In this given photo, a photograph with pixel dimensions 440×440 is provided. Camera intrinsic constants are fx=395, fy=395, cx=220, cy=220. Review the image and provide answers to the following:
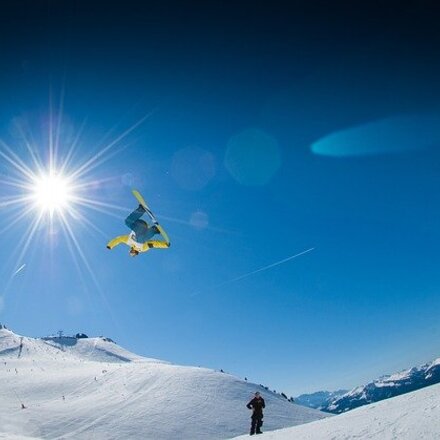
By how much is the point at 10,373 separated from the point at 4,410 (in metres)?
20.3

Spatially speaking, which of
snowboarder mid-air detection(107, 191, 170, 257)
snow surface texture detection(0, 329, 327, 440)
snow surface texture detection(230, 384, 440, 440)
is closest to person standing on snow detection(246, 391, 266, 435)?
snow surface texture detection(230, 384, 440, 440)

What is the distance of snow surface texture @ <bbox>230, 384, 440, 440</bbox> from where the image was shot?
8.75 meters

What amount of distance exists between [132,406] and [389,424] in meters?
23.4

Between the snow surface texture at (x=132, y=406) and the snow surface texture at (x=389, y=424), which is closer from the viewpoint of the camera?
the snow surface texture at (x=389, y=424)

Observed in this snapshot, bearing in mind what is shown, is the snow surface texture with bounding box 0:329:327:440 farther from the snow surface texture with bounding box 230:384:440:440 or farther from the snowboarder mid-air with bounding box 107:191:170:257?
the snow surface texture with bounding box 230:384:440:440

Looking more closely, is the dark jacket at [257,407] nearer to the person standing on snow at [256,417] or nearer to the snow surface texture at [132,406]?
the person standing on snow at [256,417]

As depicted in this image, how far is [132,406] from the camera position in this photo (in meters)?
28.7

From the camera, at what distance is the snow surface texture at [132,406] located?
23812mm

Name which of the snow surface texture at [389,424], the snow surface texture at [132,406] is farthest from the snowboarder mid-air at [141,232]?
the snow surface texture at [132,406]

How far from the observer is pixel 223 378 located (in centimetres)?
4144

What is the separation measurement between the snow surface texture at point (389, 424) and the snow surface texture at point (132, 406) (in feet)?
43.4

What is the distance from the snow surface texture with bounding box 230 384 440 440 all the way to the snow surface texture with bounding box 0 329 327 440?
1321 centimetres

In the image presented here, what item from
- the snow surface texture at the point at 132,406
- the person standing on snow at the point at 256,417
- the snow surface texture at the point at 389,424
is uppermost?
the snow surface texture at the point at 132,406

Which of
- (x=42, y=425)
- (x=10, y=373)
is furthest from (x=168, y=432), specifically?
(x=10, y=373)
